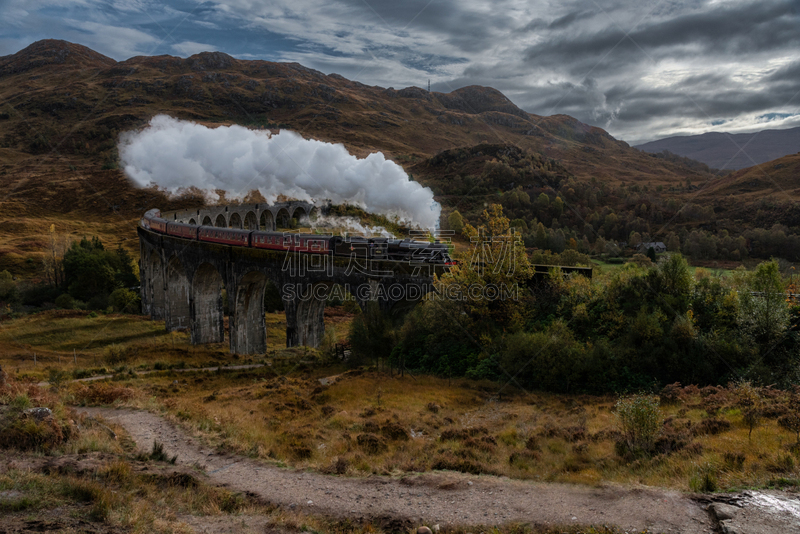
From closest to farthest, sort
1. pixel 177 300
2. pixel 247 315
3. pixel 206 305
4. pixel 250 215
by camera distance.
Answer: pixel 247 315, pixel 206 305, pixel 177 300, pixel 250 215

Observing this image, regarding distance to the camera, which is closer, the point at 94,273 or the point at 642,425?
the point at 642,425

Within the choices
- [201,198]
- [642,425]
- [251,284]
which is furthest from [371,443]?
[201,198]

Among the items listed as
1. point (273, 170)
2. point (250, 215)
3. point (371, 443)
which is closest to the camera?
point (371, 443)

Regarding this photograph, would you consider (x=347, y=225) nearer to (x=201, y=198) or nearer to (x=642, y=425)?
(x=201, y=198)

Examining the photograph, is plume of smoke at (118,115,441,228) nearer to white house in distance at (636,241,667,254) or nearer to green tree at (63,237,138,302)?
green tree at (63,237,138,302)

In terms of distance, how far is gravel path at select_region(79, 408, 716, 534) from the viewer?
741cm

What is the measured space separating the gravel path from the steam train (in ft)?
44.0

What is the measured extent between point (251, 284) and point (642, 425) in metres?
25.3

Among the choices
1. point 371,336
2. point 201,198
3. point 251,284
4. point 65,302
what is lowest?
point 65,302

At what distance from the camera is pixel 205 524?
728 centimetres

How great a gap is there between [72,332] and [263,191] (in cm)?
3381

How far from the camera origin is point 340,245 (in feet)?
79.5

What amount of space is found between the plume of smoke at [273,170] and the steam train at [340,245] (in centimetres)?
1601

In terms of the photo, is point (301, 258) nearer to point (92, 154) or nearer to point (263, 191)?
point (263, 191)
